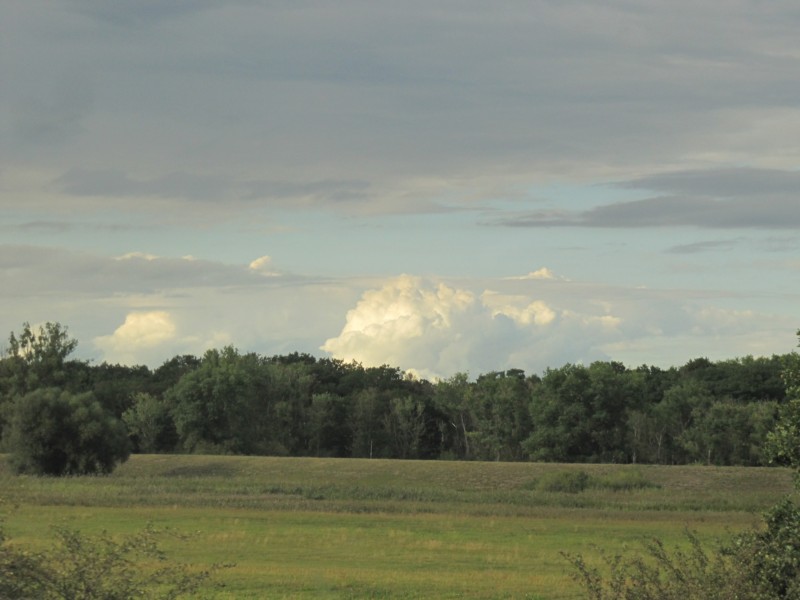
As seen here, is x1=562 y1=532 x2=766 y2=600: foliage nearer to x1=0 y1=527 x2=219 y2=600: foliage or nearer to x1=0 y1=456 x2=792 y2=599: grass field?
x1=0 y1=456 x2=792 y2=599: grass field

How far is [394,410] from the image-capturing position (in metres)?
118

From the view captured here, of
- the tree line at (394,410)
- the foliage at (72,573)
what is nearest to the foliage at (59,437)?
the tree line at (394,410)

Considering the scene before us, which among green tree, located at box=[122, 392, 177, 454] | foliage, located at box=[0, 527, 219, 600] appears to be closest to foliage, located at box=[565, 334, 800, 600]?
foliage, located at box=[0, 527, 219, 600]

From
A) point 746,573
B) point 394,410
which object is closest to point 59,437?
point 394,410

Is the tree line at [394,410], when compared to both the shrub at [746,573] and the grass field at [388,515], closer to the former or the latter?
the grass field at [388,515]

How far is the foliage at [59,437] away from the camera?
7806 cm

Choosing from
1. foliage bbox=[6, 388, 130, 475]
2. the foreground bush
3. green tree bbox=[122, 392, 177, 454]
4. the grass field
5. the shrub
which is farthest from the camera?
green tree bbox=[122, 392, 177, 454]

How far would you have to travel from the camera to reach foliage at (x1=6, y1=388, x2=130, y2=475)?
78.1m

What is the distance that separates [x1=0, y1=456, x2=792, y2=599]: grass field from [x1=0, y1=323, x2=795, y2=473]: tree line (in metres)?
16.7

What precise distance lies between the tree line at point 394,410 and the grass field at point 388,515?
656 inches

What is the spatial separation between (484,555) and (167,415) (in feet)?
276

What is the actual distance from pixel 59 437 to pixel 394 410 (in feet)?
152

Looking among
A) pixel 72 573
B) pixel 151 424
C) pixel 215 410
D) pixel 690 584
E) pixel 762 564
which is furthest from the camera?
pixel 151 424

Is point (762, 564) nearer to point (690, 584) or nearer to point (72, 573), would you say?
point (690, 584)
